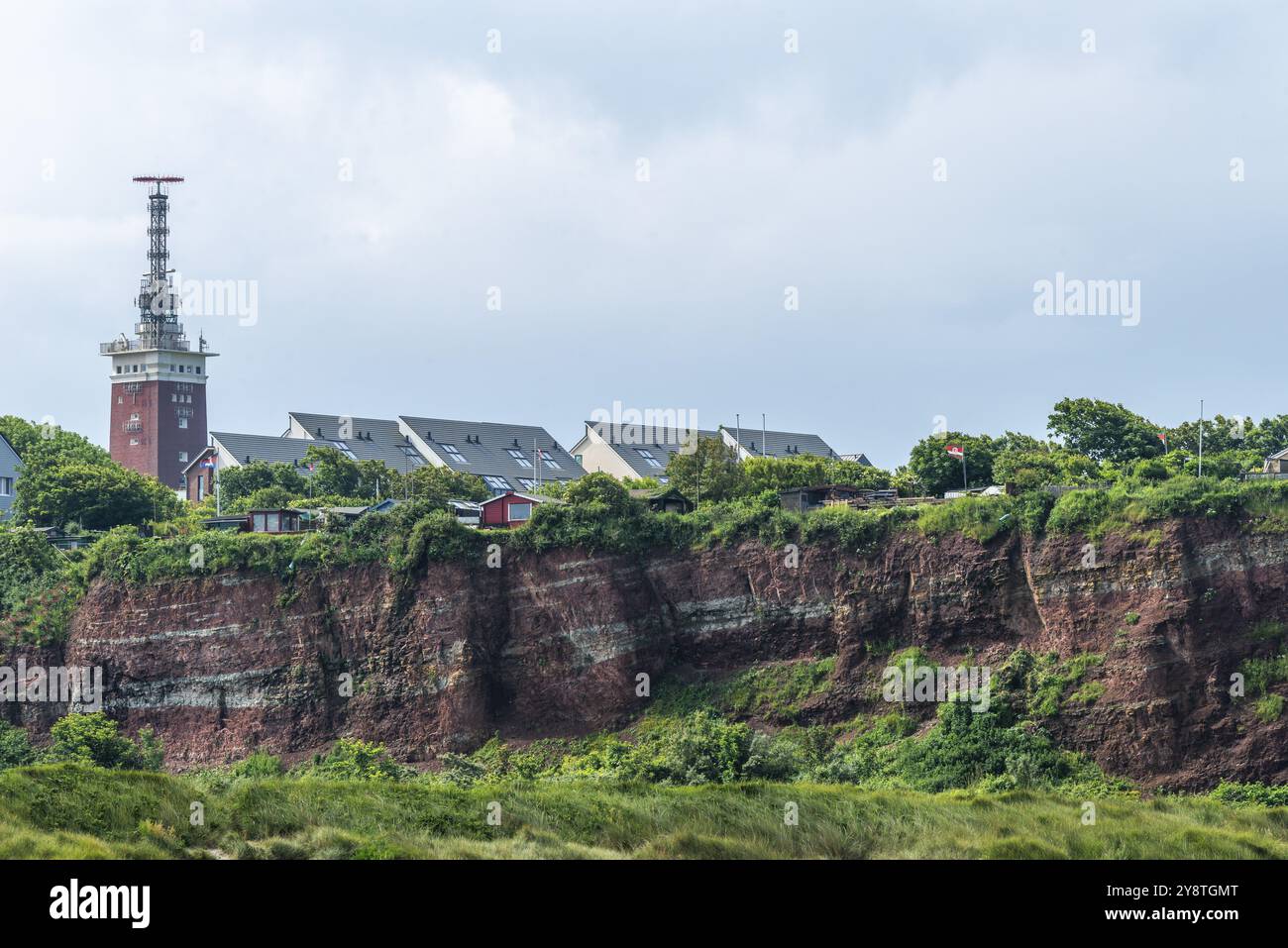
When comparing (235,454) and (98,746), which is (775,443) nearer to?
(235,454)

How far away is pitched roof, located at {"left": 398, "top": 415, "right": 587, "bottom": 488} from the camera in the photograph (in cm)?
11800

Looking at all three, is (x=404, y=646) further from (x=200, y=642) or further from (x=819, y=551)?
(x=819, y=551)

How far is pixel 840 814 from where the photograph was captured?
52406 mm

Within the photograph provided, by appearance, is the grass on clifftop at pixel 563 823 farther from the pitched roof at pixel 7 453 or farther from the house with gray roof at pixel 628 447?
the house with gray roof at pixel 628 447

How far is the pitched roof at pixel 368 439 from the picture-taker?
117m

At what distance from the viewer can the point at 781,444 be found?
426ft

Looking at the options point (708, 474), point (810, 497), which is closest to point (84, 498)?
point (708, 474)

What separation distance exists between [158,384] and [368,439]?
19581 millimetres

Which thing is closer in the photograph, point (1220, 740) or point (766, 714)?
point (1220, 740)

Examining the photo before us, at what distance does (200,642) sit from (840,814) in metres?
34.6

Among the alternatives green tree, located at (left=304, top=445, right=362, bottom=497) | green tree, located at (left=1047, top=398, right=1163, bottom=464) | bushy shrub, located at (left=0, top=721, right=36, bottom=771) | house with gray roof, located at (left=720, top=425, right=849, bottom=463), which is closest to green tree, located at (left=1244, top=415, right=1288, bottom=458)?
green tree, located at (left=1047, top=398, right=1163, bottom=464)

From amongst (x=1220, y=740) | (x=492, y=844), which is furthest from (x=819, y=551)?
(x=492, y=844)

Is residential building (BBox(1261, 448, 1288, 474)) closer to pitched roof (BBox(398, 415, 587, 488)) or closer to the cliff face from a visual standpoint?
the cliff face
